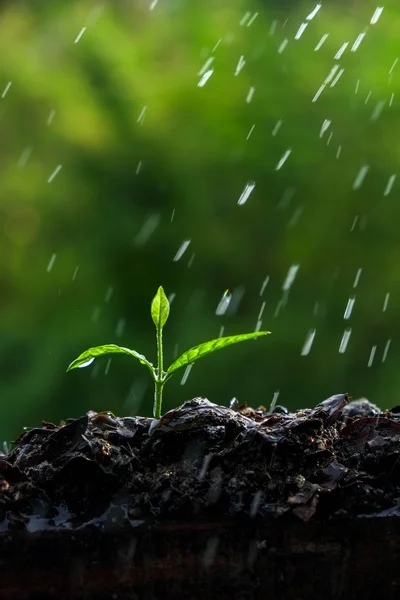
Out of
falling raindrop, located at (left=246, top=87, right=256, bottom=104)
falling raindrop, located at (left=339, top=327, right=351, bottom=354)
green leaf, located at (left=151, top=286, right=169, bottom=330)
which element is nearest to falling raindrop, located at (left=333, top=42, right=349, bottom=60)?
falling raindrop, located at (left=246, top=87, right=256, bottom=104)

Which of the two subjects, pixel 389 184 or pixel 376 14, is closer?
pixel 389 184

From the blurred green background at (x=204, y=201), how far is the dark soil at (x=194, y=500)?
6.78 ft

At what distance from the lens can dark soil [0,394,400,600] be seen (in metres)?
0.60

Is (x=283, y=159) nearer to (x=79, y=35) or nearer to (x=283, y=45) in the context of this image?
(x=283, y=45)

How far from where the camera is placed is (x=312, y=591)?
2.02ft

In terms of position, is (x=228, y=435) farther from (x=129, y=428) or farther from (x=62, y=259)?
(x=62, y=259)

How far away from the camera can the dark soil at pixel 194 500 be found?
604 mm

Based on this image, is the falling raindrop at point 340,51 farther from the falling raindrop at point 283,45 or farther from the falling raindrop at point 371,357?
the falling raindrop at point 371,357

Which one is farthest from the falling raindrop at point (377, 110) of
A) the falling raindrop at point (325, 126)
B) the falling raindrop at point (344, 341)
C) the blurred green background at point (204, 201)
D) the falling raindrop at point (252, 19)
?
the falling raindrop at point (344, 341)

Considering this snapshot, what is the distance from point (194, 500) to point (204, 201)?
2.61 m

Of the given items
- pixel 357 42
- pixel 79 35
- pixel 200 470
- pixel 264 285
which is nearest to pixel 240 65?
pixel 357 42

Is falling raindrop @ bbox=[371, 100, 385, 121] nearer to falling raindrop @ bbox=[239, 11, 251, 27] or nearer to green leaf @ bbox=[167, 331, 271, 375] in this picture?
falling raindrop @ bbox=[239, 11, 251, 27]

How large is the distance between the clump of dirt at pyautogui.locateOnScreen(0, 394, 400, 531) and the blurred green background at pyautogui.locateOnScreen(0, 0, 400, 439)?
6.75 feet

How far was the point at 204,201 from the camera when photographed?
10.4ft
